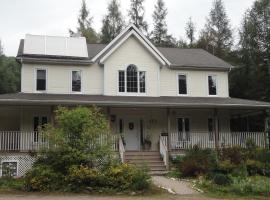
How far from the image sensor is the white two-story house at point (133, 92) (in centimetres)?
→ 2544

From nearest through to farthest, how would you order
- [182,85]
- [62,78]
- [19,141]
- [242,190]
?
[242,190] → [19,141] → [62,78] → [182,85]

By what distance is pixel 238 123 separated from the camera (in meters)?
39.4

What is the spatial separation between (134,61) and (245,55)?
18557 mm

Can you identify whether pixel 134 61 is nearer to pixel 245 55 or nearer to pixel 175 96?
pixel 175 96

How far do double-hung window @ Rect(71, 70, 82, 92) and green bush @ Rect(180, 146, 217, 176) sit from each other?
27.9 feet

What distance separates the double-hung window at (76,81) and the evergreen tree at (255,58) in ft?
62.5

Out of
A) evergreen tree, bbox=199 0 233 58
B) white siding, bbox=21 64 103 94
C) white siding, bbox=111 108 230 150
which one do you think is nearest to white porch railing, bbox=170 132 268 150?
white siding, bbox=111 108 230 150

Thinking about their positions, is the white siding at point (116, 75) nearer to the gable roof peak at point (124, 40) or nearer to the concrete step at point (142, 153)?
the gable roof peak at point (124, 40)

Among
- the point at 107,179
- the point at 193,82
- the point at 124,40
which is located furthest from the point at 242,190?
the point at 124,40

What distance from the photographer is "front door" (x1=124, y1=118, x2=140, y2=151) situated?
26.7m

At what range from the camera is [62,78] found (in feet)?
87.1

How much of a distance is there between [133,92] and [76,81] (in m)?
3.76

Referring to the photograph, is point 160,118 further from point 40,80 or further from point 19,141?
point 19,141

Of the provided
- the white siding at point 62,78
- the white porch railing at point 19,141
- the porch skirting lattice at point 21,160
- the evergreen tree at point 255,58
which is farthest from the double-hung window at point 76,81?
the evergreen tree at point 255,58
